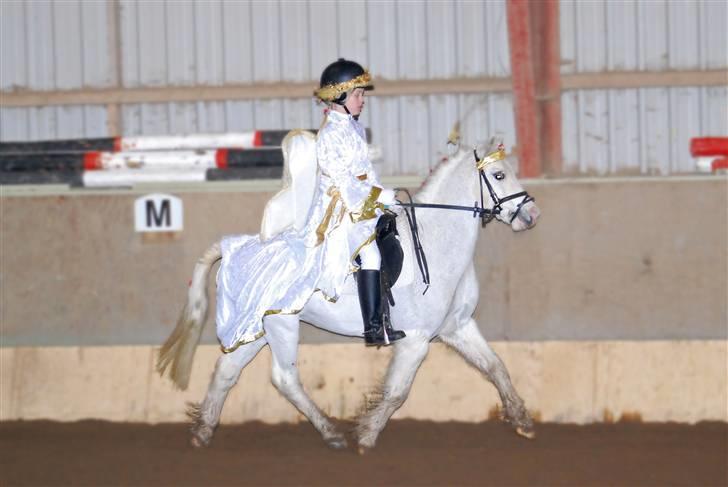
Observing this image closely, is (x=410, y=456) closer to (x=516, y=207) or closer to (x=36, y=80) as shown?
(x=516, y=207)

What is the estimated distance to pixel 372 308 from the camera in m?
6.07

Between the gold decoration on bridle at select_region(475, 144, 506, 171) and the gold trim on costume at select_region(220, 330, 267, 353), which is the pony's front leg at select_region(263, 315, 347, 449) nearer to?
the gold trim on costume at select_region(220, 330, 267, 353)

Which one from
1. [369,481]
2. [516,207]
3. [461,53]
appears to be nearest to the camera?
[369,481]

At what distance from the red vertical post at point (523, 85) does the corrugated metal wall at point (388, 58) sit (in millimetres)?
828

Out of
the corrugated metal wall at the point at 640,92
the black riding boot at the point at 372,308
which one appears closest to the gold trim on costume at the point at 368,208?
the black riding boot at the point at 372,308

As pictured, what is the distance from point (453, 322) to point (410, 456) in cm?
90

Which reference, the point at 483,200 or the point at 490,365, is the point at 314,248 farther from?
the point at 490,365

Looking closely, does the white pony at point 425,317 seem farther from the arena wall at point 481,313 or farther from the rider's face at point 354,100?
the arena wall at point 481,313

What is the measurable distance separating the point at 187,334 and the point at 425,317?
1.74 meters

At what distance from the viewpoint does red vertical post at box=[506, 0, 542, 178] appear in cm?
855

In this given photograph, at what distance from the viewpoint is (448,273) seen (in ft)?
20.8

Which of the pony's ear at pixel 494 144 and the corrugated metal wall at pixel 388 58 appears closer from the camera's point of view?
the pony's ear at pixel 494 144

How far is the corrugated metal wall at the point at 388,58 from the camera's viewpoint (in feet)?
30.8

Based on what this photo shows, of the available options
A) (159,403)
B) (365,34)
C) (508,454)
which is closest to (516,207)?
(508,454)
